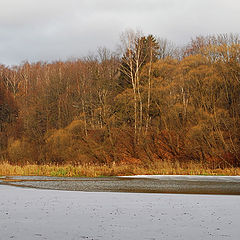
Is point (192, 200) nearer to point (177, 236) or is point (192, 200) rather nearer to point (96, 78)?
point (177, 236)

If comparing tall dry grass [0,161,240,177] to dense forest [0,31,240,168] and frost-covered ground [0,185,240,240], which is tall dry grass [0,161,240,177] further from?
frost-covered ground [0,185,240,240]

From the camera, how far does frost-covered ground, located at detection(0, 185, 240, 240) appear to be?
5.84 m

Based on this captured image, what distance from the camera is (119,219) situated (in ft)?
23.6

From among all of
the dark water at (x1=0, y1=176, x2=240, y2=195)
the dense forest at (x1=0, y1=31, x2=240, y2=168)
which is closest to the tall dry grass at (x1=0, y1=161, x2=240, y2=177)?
the dense forest at (x1=0, y1=31, x2=240, y2=168)

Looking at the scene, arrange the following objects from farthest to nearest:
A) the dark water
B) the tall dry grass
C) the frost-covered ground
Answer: the tall dry grass, the dark water, the frost-covered ground

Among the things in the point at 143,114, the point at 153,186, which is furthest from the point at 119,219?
the point at 143,114

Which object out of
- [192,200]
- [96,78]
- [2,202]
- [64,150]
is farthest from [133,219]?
[96,78]

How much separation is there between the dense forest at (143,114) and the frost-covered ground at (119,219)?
1752 centimetres

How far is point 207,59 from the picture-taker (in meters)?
30.3

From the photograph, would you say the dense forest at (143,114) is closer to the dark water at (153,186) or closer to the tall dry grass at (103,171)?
the tall dry grass at (103,171)

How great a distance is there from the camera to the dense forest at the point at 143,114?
2909 cm

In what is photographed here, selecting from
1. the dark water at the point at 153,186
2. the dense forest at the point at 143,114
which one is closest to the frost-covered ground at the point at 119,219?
the dark water at the point at 153,186

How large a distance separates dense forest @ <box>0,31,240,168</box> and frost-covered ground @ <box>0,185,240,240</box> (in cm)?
1752

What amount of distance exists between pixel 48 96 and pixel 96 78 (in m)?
9.43
